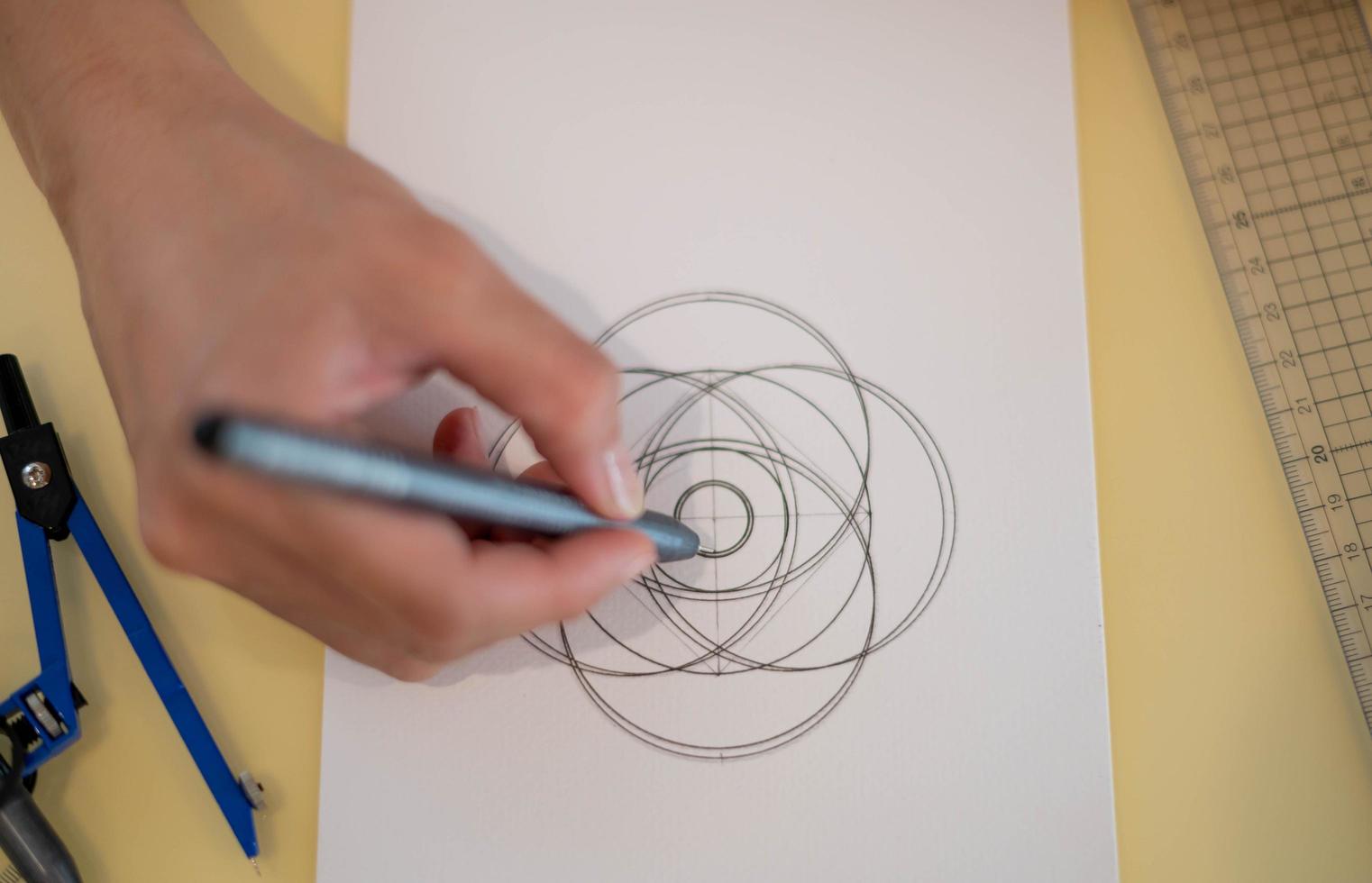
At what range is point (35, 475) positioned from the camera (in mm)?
774

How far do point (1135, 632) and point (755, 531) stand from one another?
1.13 ft

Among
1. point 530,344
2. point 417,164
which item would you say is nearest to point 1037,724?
point 530,344

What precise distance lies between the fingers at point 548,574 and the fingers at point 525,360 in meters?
0.05

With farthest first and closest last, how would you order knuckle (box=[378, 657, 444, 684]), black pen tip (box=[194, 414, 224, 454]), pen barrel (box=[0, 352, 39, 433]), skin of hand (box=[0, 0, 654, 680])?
pen barrel (box=[0, 352, 39, 433]) → knuckle (box=[378, 657, 444, 684]) → skin of hand (box=[0, 0, 654, 680]) → black pen tip (box=[194, 414, 224, 454])

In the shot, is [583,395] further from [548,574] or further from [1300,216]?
[1300,216]

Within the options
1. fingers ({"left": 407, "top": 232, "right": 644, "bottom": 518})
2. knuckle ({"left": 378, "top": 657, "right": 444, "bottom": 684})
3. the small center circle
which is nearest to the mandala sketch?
the small center circle

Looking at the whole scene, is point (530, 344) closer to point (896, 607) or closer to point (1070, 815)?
point (896, 607)

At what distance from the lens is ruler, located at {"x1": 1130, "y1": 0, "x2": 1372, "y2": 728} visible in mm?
800

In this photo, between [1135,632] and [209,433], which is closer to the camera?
[209,433]

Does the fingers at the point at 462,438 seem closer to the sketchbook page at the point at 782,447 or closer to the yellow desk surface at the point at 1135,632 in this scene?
the sketchbook page at the point at 782,447

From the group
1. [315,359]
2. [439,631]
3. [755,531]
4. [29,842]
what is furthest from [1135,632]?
[29,842]

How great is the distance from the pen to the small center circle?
0.35ft

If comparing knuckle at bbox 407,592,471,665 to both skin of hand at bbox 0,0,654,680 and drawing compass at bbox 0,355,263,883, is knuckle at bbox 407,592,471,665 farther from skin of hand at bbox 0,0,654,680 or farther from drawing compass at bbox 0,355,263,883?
drawing compass at bbox 0,355,263,883

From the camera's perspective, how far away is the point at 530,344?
0.54m
